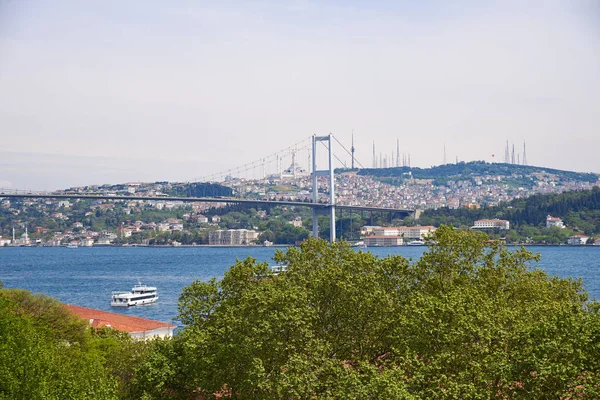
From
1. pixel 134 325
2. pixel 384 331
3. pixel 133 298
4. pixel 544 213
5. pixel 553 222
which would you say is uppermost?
pixel 544 213

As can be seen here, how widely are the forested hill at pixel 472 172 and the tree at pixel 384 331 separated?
6496 inches

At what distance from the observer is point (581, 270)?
45.0 meters

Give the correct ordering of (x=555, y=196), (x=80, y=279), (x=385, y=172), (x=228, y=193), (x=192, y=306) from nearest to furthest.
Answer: (x=192, y=306)
(x=80, y=279)
(x=555, y=196)
(x=228, y=193)
(x=385, y=172)

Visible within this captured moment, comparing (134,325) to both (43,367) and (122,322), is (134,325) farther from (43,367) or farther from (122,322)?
(43,367)

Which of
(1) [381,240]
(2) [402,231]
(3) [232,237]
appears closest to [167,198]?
(1) [381,240]

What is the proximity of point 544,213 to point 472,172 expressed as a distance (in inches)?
4135

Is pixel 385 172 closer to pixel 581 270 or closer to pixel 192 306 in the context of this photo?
pixel 581 270

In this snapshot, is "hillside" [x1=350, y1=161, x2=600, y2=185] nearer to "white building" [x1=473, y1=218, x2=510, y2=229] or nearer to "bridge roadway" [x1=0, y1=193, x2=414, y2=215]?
"white building" [x1=473, y1=218, x2=510, y2=229]

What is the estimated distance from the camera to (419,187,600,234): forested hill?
80.0 m

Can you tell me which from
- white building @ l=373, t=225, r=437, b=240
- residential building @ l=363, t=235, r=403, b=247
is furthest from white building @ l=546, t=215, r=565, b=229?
residential building @ l=363, t=235, r=403, b=247

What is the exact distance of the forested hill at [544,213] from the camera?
80000mm

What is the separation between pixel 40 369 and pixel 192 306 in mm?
3049

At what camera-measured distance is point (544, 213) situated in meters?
81.8

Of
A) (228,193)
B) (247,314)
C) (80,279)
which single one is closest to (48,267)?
(80,279)
